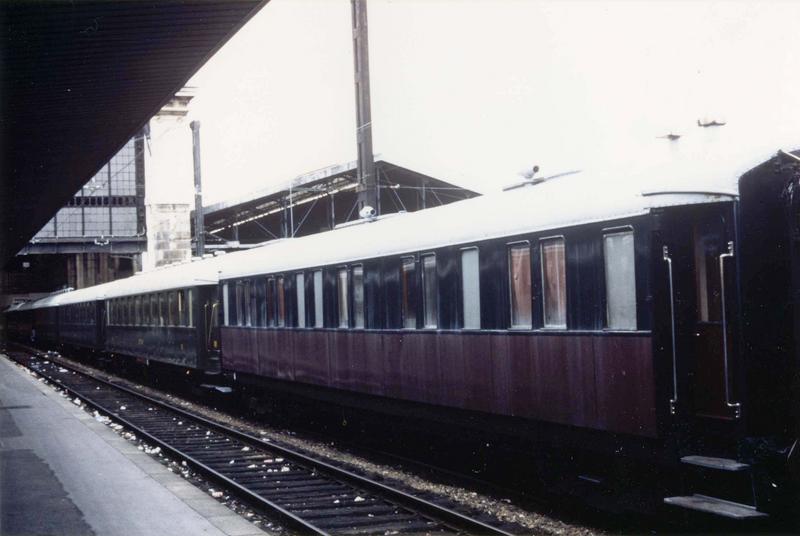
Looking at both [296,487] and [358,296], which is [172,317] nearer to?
[358,296]

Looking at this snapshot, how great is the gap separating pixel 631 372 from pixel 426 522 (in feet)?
8.70

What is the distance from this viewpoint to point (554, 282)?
33.4ft

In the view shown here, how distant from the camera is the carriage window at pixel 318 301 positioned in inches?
647

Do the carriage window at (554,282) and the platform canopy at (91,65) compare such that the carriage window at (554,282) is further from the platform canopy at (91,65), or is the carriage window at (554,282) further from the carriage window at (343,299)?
the carriage window at (343,299)

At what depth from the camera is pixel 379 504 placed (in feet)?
37.1

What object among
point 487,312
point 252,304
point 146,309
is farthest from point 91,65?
point 146,309

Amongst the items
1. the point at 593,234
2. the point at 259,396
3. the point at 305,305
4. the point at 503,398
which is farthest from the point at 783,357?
the point at 259,396

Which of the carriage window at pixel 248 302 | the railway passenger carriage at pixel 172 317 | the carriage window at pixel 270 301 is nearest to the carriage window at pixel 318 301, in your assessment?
the carriage window at pixel 270 301

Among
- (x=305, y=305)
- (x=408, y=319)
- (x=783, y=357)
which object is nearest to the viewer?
(x=783, y=357)

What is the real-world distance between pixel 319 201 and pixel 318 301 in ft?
79.4

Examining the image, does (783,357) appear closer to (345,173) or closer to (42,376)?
(345,173)

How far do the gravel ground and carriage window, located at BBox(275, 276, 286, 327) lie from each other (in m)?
1.93

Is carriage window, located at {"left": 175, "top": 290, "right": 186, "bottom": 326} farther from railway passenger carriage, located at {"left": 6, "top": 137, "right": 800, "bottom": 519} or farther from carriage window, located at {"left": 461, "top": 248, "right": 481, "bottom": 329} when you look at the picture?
carriage window, located at {"left": 461, "top": 248, "right": 481, "bottom": 329}

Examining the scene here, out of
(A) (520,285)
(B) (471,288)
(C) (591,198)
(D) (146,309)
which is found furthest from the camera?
(D) (146,309)
